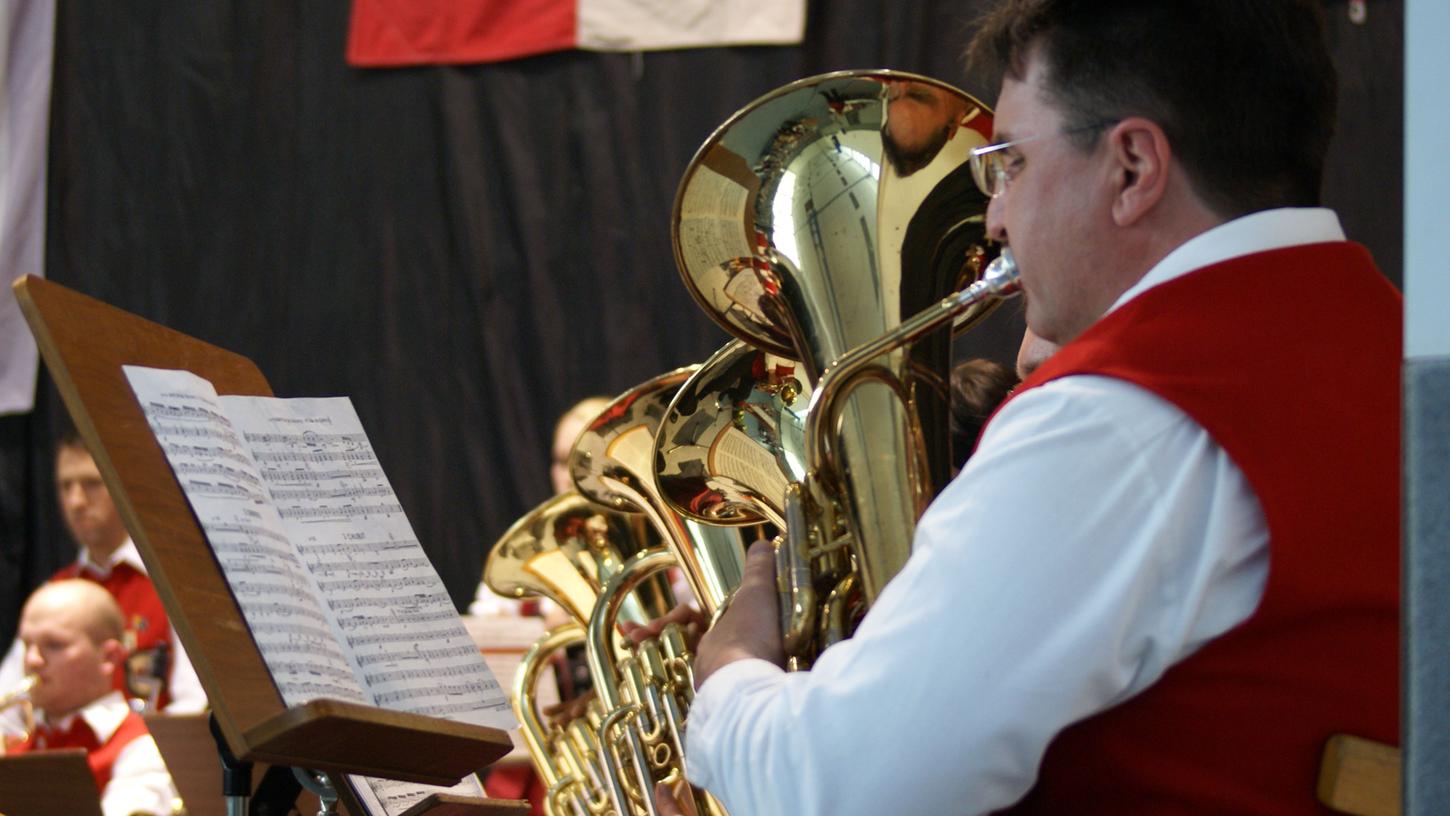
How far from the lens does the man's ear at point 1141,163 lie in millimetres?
1254

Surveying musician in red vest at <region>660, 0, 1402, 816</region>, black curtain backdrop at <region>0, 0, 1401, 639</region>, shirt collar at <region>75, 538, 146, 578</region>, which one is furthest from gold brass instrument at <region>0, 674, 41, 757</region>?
musician in red vest at <region>660, 0, 1402, 816</region>

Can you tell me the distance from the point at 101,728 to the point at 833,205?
2.62m

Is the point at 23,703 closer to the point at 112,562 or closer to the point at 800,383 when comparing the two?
the point at 112,562

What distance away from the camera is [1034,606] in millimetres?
1065

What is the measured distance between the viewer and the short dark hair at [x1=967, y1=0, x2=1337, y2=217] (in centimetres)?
126

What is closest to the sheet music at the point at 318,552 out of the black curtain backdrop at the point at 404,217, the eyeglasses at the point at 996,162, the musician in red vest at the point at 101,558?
the eyeglasses at the point at 996,162

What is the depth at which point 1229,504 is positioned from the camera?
3.57ft

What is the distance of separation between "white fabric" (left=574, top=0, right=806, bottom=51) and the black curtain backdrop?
1.8 inches

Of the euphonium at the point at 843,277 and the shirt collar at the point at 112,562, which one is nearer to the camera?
the euphonium at the point at 843,277

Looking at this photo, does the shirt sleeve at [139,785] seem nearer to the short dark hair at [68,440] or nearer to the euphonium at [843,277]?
the short dark hair at [68,440]

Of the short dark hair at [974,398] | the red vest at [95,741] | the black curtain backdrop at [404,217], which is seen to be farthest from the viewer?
the black curtain backdrop at [404,217]

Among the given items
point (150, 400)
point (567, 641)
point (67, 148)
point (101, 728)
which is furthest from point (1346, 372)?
point (67, 148)

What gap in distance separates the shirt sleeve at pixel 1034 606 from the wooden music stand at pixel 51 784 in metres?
1.08

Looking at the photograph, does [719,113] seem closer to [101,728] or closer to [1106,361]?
Result: [101,728]
